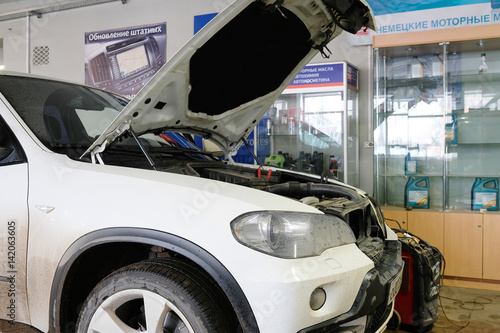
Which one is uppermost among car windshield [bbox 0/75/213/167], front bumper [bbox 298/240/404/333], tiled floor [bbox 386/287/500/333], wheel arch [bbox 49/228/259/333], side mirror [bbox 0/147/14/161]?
car windshield [bbox 0/75/213/167]

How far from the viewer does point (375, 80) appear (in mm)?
4984

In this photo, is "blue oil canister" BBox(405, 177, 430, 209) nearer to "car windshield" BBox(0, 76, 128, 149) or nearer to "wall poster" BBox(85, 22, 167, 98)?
"car windshield" BBox(0, 76, 128, 149)

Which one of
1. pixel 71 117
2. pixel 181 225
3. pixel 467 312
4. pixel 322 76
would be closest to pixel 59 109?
Answer: pixel 71 117

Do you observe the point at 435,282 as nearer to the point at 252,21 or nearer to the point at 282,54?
the point at 282,54

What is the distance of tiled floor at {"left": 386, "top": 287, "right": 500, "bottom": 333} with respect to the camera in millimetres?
2975

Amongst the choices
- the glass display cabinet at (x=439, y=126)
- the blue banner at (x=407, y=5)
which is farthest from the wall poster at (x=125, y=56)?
the glass display cabinet at (x=439, y=126)

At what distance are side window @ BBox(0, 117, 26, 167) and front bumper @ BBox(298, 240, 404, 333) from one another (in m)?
1.37

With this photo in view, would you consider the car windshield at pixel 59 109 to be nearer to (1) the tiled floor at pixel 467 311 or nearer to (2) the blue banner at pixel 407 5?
(1) the tiled floor at pixel 467 311

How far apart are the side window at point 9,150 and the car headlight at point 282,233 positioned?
104cm

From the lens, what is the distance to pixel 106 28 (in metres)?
6.90

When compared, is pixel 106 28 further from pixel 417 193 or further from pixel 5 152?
pixel 5 152

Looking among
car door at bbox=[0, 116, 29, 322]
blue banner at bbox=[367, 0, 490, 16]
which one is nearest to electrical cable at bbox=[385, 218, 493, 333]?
car door at bbox=[0, 116, 29, 322]

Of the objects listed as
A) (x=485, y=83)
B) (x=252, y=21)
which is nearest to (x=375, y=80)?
(x=485, y=83)

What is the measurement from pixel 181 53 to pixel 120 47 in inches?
Result: 217
